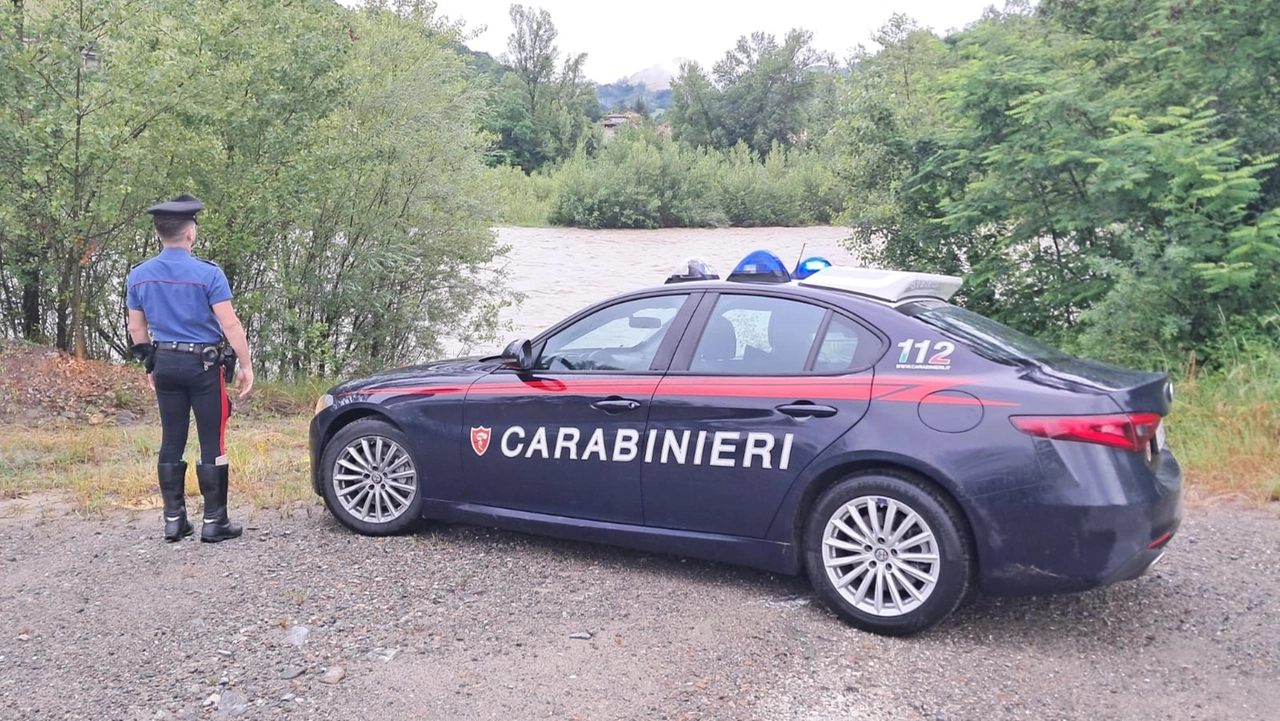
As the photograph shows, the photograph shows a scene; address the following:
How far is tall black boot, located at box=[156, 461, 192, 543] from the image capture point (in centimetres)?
541

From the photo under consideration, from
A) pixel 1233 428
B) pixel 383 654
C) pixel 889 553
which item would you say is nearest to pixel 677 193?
pixel 1233 428

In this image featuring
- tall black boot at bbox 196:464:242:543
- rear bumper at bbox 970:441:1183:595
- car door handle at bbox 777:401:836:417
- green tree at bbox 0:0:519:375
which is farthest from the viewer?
green tree at bbox 0:0:519:375

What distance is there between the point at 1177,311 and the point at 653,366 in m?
5.87

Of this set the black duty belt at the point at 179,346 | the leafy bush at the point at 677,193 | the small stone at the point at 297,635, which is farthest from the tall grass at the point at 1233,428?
the leafy bush at the point at 677,193

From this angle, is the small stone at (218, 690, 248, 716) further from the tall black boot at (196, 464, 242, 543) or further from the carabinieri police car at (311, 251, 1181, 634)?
the tall black boot at (196, 464, 242, 543)

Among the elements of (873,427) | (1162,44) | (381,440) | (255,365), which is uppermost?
(1162,44)

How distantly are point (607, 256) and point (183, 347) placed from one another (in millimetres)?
27389

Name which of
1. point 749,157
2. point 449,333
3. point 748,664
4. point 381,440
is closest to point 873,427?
point 748,664

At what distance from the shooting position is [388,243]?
→ 14.5 meters

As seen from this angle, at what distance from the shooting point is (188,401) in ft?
17.7

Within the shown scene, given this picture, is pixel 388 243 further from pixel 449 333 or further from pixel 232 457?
pixel 232 457

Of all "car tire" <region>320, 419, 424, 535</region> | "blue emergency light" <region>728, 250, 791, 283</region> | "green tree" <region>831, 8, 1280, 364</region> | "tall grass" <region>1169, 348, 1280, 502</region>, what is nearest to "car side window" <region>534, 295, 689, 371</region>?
"blue emergency light" <region>728, 250, 791, 283</region>

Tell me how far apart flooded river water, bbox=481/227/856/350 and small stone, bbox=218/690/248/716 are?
1276cm

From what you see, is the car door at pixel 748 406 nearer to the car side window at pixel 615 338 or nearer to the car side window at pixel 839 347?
the car side window at pixel 839 347
